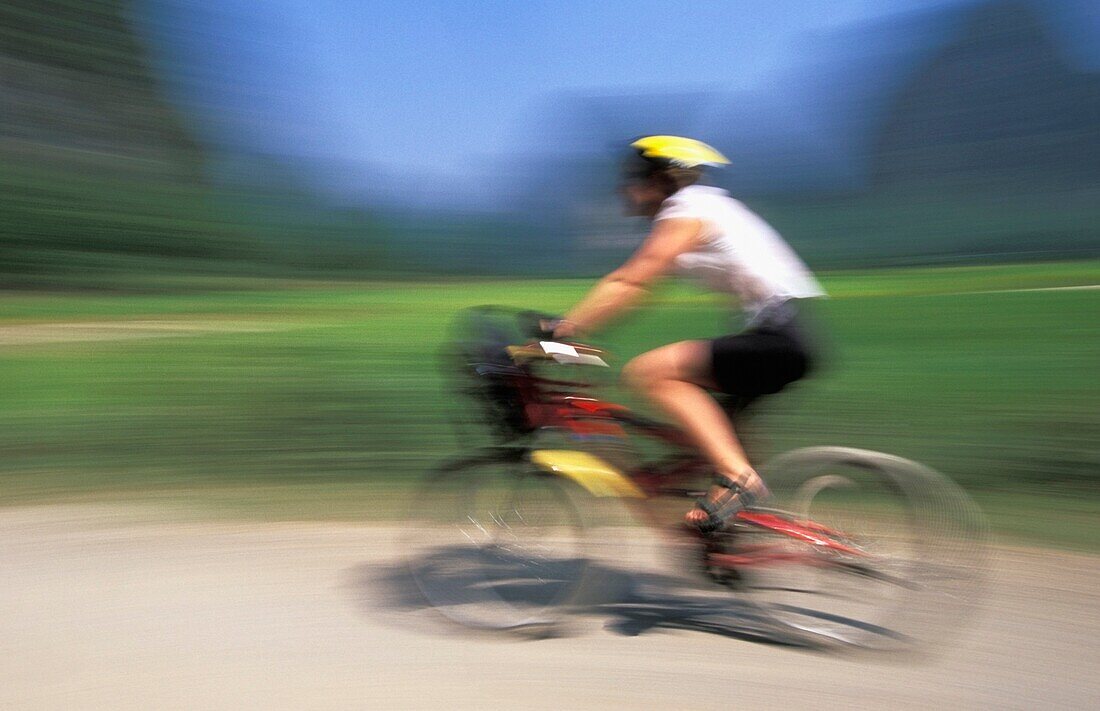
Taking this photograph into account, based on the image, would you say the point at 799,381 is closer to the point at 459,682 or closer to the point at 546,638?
the point at 546,638

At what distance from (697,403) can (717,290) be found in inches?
14.8

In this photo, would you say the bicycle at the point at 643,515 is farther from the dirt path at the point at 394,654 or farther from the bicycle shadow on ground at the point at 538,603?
the dirt path at the point at 394,654

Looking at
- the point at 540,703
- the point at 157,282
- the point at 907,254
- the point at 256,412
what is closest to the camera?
the point at 540,703

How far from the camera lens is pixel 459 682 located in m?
3.13

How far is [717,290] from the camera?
3406 mm

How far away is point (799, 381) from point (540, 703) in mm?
1317

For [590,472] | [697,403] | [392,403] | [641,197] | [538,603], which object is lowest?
[538,603]

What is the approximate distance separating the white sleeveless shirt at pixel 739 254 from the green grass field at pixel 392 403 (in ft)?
1.13

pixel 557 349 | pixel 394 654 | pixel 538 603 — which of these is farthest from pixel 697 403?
pixel 394 654

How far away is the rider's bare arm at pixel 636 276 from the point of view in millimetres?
3258

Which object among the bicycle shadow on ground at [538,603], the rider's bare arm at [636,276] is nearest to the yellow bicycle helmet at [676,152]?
the rider's bare arm at [636,276]

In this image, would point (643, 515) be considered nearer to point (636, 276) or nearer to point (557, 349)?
point (557, 349)

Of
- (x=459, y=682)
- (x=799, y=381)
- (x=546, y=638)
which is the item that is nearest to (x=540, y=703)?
(x=459, y=682)

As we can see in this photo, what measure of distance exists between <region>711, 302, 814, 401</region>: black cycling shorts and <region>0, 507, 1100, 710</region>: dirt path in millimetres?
885
